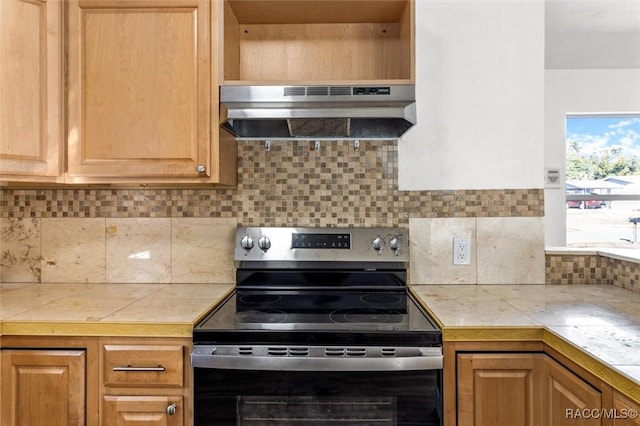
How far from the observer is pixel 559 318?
1.25 m

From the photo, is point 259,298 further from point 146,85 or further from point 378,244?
point 146,85

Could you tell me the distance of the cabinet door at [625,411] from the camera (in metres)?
0.83

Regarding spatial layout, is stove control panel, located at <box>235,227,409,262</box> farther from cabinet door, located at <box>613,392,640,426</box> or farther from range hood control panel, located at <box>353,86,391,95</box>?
cabinet door, located at <box>613,392,640,426</box>

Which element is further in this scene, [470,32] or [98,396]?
[470,32]

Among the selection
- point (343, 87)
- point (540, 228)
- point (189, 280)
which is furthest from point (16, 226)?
point (540, 228)

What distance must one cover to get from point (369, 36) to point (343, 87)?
0.50 metres

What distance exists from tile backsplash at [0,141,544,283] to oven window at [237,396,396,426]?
746 millimetres

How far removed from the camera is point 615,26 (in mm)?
2830

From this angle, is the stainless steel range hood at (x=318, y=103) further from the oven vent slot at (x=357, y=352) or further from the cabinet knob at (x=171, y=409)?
the cabinet knob at (x=171, y=409)

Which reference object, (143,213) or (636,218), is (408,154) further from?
(636,218)

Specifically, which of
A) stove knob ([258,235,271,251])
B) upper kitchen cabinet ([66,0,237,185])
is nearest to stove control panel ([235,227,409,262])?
stove knob ([258,235,271,251])

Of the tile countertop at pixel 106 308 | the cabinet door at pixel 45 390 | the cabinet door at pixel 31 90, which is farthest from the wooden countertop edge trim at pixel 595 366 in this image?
the cabinet door at pixel 31 90

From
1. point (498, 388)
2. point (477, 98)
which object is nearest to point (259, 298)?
point (498, 388)

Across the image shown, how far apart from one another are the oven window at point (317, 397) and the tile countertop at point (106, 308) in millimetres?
209
